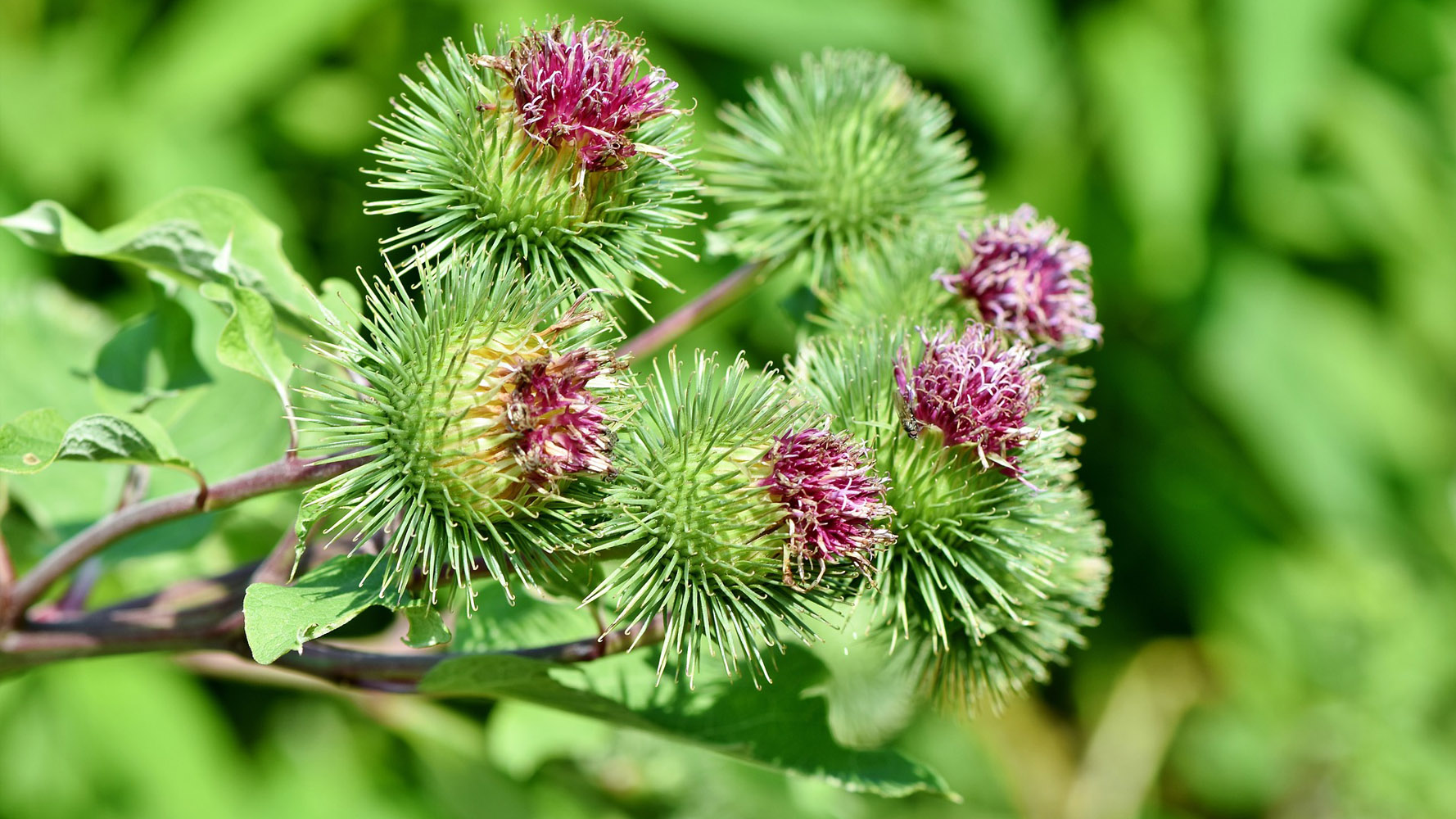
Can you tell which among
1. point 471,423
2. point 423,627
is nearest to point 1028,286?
point 471,423

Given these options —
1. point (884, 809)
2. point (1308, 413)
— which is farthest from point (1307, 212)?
point (884, 809)

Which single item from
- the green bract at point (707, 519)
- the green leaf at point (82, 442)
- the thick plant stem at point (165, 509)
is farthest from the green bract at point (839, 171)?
the green leaf at point (82, 442)

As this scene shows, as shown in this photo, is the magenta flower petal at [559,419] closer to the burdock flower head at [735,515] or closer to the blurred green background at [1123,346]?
the burdock flower head at [735,515]

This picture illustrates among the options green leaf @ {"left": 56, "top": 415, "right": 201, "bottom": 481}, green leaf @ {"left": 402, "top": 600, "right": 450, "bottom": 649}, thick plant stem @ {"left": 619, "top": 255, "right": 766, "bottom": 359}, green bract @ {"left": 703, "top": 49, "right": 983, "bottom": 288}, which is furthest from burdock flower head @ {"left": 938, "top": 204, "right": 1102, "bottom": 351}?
green leaf @ {"left": 56, "top": 415, "right": 201, "bottom": 481}

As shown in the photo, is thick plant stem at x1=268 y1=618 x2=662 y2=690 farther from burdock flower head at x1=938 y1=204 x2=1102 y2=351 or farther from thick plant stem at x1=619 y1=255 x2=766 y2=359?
burdock flower head at x1=938 y1=204 x2=1102 y2=351

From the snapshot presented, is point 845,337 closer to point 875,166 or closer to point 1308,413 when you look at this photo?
point 875,166

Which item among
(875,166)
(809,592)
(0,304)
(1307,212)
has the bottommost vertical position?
(0,304)

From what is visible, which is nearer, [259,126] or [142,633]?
[142,633]
